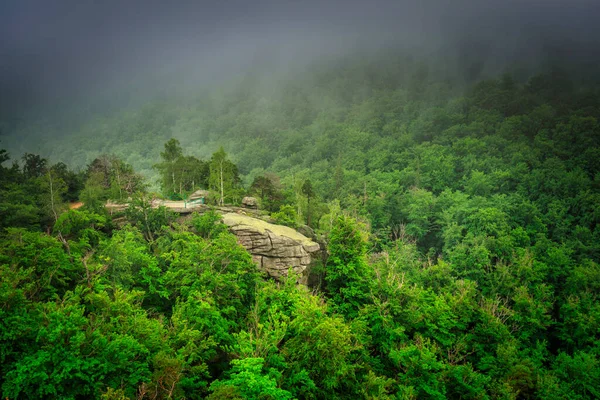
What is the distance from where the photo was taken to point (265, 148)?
15888 centimetres

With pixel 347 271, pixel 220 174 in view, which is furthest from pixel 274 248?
pixel 220 174

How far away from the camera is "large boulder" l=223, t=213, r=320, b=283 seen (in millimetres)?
30969

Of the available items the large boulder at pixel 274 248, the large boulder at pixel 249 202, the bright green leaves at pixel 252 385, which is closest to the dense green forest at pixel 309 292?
the bright green leaves at pixel 252 385

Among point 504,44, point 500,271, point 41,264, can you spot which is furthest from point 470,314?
point 504,44

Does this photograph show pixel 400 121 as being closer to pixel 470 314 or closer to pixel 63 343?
pixel 470 314

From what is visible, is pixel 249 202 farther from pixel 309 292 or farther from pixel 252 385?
pixel 252 385

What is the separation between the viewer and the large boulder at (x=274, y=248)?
102ft

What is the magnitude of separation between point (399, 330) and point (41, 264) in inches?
1002

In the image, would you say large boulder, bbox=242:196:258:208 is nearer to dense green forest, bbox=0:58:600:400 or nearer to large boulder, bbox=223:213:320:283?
dense green forest, bbox=0:58:600:400

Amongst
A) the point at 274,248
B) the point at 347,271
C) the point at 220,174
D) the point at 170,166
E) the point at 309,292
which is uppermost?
the point at 170,166

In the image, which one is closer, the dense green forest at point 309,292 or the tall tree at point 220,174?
the dense green forest at point 309,292

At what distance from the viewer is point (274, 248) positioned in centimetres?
3145

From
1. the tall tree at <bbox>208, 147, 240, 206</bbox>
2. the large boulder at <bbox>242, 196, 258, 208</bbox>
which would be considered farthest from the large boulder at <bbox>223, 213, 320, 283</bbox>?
the tall tree at <bbox>208, 147, 240, 206</bbox>

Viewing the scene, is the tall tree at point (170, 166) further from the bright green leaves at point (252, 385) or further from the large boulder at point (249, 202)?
the bright green leaves at point (252, 385)
